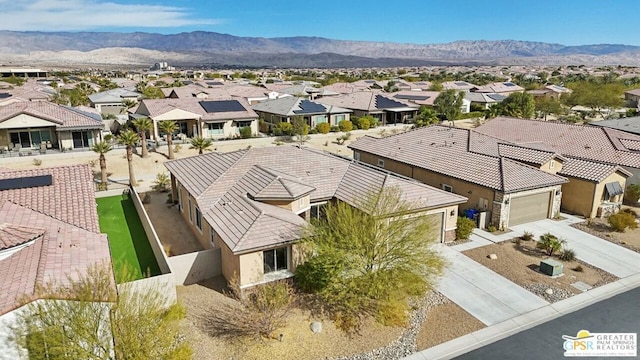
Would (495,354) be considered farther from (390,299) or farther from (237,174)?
(237,174)

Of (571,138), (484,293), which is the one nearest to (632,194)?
(571,138)

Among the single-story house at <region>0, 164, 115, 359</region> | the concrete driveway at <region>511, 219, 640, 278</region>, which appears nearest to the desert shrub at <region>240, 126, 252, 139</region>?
the single-story house at <region>0, 164, 115, 359</region>

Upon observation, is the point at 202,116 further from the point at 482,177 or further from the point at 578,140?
the point at 578,140

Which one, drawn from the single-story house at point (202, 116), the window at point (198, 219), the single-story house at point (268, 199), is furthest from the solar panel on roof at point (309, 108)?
the window at point (198, 219)

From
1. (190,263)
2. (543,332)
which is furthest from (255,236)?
(543,332)

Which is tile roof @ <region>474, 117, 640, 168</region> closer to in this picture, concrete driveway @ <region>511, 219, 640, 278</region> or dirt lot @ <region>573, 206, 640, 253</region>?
dirt lot @ <region>573, 206, 640, 253</region>

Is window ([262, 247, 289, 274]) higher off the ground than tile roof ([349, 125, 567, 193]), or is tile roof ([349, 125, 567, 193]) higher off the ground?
tile roof ([349, 125, 567, 193])

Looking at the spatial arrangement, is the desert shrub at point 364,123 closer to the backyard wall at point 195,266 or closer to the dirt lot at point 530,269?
the dirt lot at point 530,269
